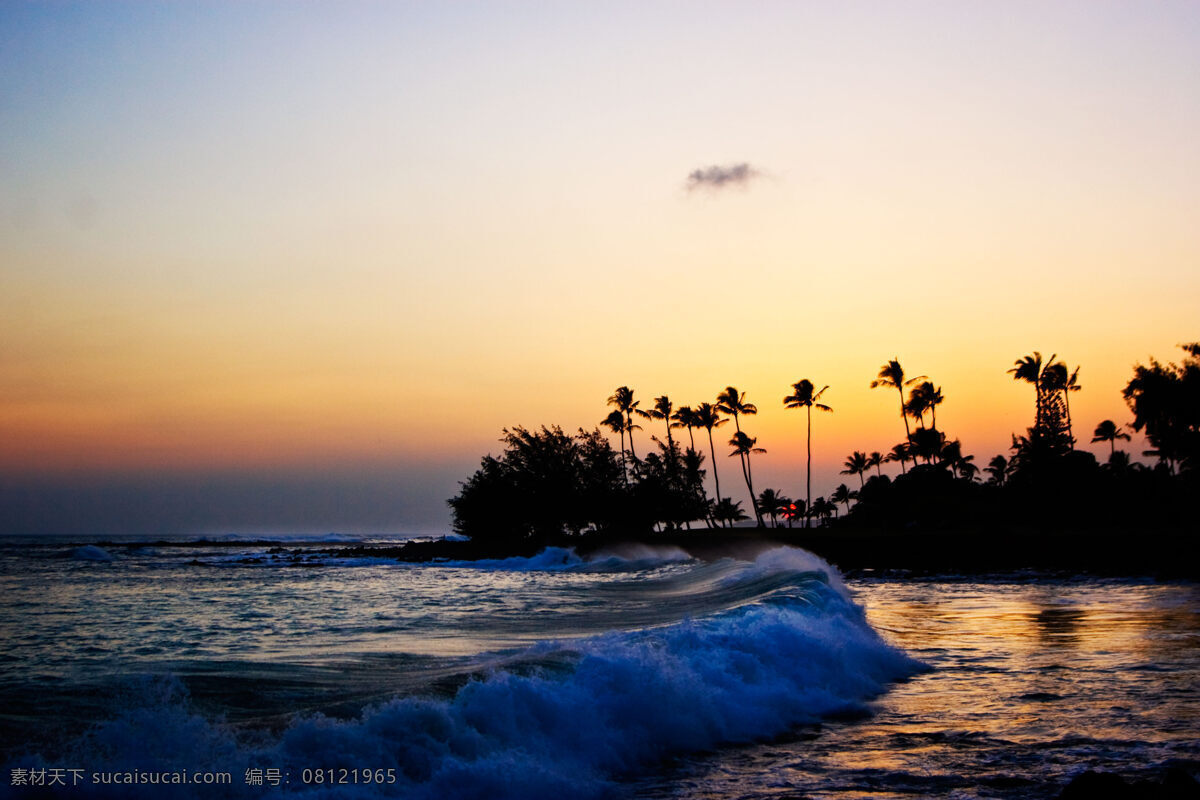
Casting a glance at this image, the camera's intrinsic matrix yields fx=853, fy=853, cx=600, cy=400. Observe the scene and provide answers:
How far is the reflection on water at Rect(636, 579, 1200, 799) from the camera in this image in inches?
270

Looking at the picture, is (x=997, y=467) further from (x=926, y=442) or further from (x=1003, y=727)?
(x=1003, y=727)

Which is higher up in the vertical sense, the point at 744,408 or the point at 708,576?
the point at 744,408

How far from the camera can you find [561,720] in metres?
8.14

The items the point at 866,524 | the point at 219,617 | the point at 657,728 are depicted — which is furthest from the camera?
the point at 866,524

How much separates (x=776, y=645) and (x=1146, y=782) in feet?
19.7

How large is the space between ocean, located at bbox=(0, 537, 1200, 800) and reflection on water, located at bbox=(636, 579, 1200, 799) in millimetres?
38

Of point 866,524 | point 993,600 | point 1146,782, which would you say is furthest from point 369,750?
point 866,524

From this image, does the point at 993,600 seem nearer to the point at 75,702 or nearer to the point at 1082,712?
the point at 1082,712

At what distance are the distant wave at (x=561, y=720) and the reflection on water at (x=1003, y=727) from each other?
650mm

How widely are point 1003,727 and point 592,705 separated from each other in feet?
13.4

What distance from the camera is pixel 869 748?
8.03 m

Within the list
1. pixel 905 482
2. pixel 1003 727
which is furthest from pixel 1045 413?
pixel 1003 727

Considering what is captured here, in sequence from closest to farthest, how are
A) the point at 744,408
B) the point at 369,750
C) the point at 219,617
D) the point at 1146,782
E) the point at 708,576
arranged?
1. the point at 1146,782
2. the point at 369,750
3. the point at 219,617
4. the point at 708,576
5. the point at 744,408

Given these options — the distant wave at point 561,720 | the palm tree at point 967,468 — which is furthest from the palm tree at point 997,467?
the distant wave at point 561,720
